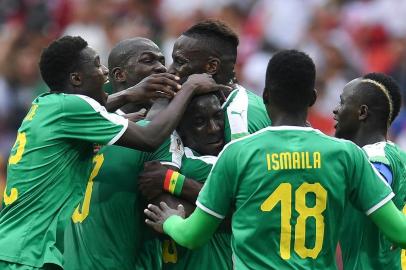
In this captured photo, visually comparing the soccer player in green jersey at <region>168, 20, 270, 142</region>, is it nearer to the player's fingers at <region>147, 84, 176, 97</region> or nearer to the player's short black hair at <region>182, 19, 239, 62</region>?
the player's short black hair at <region>182, 19, 239, 62</region>

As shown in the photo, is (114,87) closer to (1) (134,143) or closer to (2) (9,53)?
(1) (134,143)

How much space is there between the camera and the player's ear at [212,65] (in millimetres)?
7590

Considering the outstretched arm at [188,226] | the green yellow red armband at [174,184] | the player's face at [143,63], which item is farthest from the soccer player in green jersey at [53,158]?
the player's face at [143,63]

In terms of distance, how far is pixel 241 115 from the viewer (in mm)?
7191

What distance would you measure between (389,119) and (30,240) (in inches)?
98.9

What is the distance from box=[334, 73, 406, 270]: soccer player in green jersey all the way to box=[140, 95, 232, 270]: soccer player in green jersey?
0.83 meters

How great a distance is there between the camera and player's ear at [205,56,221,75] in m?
7.59

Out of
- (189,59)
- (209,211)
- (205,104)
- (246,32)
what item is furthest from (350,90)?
(246,32)

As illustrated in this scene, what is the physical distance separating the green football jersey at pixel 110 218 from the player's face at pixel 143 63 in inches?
29.2

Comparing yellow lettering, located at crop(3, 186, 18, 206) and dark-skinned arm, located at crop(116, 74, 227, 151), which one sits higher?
dark-skinned arm, located at crop(116, 74, 227, 151)

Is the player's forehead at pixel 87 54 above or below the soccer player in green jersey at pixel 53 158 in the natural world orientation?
above

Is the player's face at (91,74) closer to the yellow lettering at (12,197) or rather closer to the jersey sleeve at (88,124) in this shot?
the jersey sleeve at (88,124)

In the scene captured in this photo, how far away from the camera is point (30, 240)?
685 centimetres

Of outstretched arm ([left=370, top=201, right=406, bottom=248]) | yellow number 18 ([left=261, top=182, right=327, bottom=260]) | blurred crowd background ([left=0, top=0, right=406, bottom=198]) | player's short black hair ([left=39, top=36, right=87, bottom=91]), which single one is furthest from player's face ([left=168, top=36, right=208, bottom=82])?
blurred crowd background ([left=0, top=0, right=406, bottom=198])
